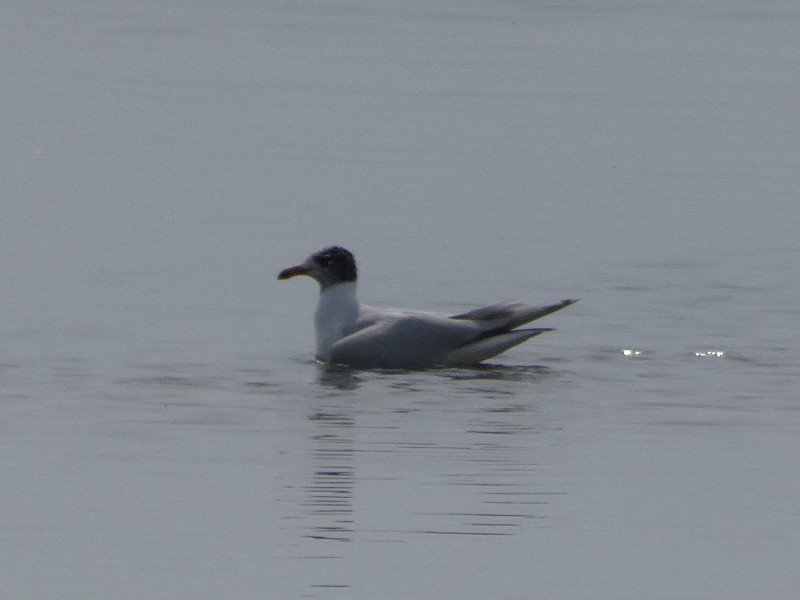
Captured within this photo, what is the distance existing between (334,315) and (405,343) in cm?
70

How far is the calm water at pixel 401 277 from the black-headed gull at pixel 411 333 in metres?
0.22

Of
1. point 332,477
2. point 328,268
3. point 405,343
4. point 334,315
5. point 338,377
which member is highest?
point 328,268

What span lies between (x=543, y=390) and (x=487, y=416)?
1.07 metres

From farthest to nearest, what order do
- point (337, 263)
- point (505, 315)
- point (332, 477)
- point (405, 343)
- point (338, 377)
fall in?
point (337, 263)
point (505, 315)
point (405, 343)
point (338, 377)
point (332, 477)

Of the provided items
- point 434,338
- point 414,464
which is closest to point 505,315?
point 434,338

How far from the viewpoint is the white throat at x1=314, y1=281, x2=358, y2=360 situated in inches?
570

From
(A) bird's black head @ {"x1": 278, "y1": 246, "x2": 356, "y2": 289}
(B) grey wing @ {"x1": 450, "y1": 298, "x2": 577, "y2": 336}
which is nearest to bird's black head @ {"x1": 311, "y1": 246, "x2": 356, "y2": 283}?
(A) bird's black head @ {"x1": 278, "y1": 246, "x2": 356, "y2": 289}

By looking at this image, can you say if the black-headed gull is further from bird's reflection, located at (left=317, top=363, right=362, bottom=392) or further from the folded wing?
bird's reflection, located at (left=317, top=363, right=362, bottom=392)

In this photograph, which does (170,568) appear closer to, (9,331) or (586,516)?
(586,516)

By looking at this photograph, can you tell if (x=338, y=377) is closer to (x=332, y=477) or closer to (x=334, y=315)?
(x=334, y=315)

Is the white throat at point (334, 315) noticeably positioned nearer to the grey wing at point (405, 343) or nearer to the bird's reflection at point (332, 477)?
the grey wing at point (405, 343)

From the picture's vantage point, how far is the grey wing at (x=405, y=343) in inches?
562

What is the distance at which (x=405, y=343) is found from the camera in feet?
46.8

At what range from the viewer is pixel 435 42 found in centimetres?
3216
